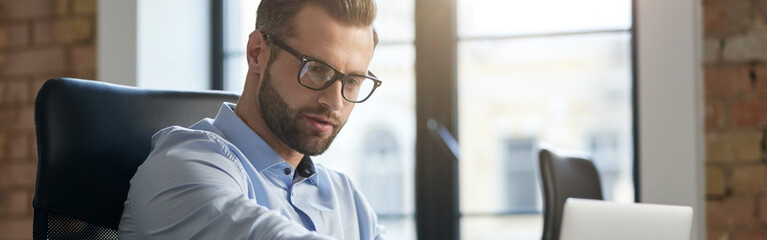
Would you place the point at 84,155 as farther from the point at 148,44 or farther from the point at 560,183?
the point at 148,44

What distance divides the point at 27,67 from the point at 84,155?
4.93 feet

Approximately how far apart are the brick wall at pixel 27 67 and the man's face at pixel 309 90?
132 cm

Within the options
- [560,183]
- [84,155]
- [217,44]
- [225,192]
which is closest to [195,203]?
[225,192]

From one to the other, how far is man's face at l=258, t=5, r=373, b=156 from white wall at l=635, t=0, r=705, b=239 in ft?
3.55

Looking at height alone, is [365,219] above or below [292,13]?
below

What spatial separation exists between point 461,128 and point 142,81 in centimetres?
95

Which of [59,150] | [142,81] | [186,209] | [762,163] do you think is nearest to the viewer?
[186,209]


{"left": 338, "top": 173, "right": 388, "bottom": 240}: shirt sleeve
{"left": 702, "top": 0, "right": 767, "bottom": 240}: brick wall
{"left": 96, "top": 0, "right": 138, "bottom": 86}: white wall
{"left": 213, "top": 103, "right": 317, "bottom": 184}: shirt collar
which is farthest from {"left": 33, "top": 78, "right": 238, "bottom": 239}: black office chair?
{"left": 702, "top": 0, "right": 767, "bottom": 240}: brick wall

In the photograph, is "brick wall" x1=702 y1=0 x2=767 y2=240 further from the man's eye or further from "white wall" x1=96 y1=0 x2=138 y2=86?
"white wall" x1=96 y1=0 x2=138 y2=86

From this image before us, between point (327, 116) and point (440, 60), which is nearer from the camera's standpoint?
point (327, 116)

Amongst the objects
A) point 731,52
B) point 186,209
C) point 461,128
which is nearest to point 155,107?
point 186,209

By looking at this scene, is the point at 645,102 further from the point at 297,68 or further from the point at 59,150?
the point at 59,150

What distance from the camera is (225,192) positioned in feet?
3.13

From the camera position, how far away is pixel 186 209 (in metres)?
0.94
